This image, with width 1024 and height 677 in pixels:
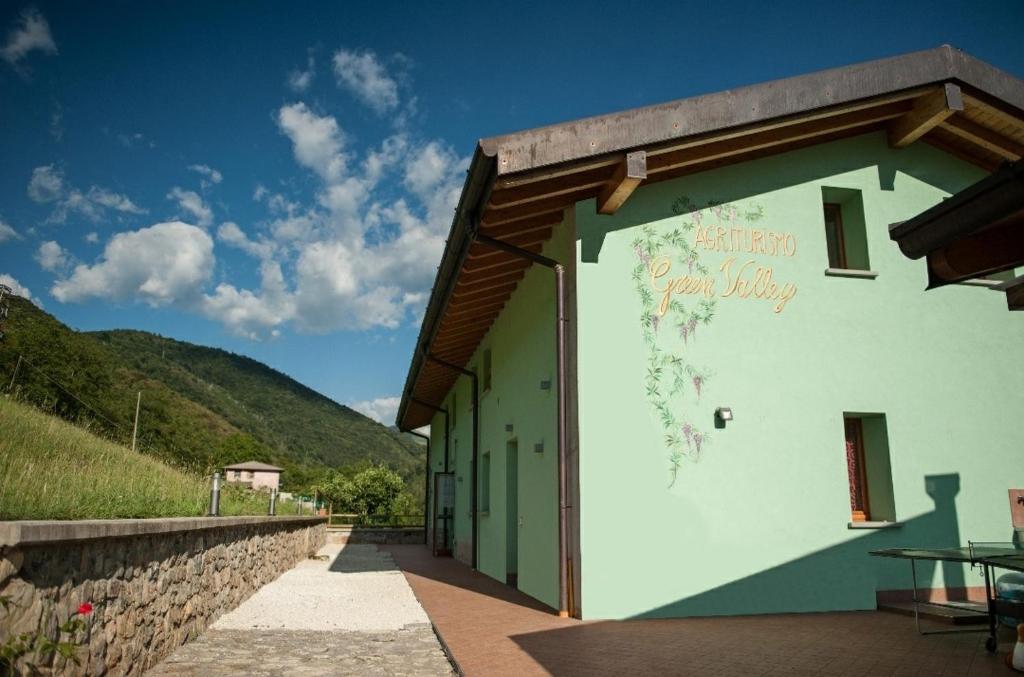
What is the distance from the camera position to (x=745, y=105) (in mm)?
6820

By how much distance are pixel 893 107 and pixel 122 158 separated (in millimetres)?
15531

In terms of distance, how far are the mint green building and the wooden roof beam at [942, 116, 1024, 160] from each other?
1.2 inches

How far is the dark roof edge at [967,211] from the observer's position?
208cm

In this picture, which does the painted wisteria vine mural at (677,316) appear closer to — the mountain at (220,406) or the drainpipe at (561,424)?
the drainpipe at (561,424)

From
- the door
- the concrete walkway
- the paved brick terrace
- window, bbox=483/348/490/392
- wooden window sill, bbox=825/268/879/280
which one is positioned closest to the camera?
the paved brick terrace

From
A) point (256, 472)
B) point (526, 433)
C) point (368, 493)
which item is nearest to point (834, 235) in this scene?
point (526, 433)

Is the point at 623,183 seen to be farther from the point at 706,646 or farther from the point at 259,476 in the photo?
the point at 259,476

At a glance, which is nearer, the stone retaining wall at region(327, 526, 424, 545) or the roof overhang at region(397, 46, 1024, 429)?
the roof overhang at region(397, 46, 1024, 429)

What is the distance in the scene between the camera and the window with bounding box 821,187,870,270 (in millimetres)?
8047

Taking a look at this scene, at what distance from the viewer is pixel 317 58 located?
36.6 ft

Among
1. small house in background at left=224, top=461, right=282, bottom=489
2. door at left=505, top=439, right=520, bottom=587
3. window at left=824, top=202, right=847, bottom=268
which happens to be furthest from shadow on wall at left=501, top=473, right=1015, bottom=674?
small house in background at left=224, top=461, right=282, bottom=489

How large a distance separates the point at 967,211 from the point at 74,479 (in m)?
5.36

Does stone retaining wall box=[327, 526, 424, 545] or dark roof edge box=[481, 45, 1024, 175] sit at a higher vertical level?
dark roof edge box=[481, 45, 1024, 175]

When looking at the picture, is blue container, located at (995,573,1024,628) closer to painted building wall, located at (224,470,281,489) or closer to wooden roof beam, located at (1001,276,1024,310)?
wooden roof beam, located at (1001,276,1024,310)
